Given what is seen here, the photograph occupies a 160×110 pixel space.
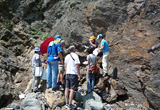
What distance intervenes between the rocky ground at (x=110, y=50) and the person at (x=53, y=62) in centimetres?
44

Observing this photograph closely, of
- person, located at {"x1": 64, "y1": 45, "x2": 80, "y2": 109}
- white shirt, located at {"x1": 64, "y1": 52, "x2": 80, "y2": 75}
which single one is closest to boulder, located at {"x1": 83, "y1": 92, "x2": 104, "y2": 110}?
person, located at {"x1": 64, "y1": 45, "x2": 80, "y2": 109}

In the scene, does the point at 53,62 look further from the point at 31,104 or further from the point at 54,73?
the point at 31,104

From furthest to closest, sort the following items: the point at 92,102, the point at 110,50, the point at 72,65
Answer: the point at 110,50 → the point at 92,102 → the point at 72,65

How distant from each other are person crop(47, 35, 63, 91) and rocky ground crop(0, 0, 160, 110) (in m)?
0.44

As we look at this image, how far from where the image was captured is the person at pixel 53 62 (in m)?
5.90

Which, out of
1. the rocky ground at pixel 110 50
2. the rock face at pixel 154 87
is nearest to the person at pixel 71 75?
the rocky ground at pixel 110 50

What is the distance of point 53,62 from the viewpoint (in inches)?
236

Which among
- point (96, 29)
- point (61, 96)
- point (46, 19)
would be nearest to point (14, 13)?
point (46, 19)

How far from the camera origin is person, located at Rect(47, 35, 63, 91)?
5.90 m

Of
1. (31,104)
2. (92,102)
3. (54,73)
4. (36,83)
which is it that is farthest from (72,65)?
(36,83)

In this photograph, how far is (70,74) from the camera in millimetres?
5234

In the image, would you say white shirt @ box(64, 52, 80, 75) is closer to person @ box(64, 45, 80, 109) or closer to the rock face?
person @ box(64, 45, 80, 109)

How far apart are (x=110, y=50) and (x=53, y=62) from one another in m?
3.84

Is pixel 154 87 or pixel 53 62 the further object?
pixel 53 62
